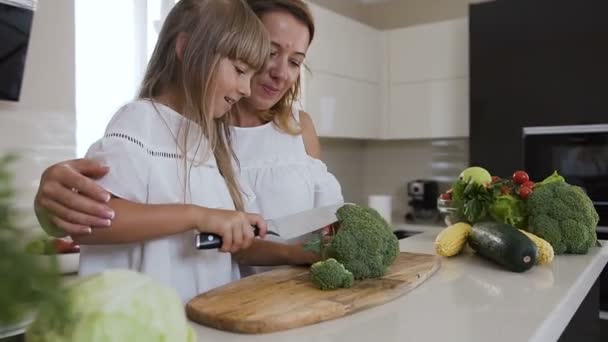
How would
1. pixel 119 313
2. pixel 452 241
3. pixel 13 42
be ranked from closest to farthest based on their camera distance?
pixel 119 313
pixel 452 241
pixel 13 42

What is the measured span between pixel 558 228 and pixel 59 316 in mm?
1070

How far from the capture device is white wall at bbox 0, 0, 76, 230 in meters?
1.54

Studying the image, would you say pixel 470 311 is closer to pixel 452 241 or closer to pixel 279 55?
pixel 452 241

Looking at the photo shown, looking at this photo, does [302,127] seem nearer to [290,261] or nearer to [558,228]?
[290,261]

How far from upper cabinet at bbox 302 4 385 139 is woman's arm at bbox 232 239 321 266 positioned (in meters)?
1.41

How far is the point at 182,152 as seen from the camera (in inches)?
34.7

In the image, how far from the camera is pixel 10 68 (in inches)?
56.6

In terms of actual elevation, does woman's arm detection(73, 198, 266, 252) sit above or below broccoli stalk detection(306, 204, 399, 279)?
above

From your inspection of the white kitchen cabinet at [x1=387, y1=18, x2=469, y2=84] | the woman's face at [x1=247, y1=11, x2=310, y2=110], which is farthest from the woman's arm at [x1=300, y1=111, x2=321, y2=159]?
the white kitchen cabinet at [x1=387, y1=18, x2=469, y2=84]

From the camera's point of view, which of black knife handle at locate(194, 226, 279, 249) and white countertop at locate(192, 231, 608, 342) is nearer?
white countertop at locate(192, 231, 608, 342)

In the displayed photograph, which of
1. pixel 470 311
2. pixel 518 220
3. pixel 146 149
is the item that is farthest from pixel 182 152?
pixel 518 220

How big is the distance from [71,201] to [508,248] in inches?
28.7

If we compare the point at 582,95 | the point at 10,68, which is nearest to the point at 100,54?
the point at 10,68

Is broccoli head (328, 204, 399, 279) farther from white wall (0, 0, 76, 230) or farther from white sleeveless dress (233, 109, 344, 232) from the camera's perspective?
white wall (0, 0, 76, 230)
